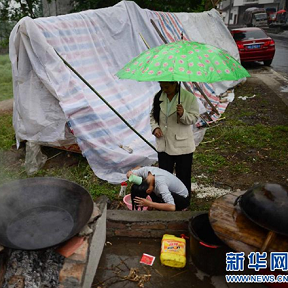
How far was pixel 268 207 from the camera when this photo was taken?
8.74 feet

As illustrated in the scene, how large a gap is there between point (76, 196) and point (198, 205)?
2.24 meters

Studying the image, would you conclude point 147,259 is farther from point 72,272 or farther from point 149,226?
point 72,272

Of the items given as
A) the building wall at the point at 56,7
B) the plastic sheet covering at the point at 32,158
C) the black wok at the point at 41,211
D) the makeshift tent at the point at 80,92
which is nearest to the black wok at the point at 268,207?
the black wok at the point at 41,211

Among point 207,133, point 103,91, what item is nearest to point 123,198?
Answer: point 103,91

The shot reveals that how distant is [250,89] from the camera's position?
11055mm

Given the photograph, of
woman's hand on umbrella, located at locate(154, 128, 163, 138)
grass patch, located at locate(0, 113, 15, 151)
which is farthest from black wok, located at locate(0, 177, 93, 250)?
grass patch, located at locate(0, 113, 15, 151)

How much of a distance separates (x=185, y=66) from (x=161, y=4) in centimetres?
1303

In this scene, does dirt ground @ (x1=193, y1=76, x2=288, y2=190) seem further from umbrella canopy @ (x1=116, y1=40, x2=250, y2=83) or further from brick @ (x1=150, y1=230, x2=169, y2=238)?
umbrella canopy @ (x1=116, y1=40, x2=250, y2=83)

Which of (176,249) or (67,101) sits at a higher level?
(67,101)

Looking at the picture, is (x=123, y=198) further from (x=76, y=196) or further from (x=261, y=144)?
(x=261, y=144)

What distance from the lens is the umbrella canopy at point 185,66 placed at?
312 cm

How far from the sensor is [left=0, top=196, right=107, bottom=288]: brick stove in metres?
2.61

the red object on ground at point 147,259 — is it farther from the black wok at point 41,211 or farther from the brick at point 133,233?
the black wok at point 41,211

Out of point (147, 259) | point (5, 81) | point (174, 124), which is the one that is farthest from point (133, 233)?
point (5, 81)
